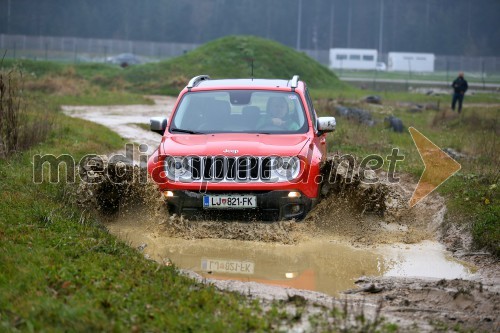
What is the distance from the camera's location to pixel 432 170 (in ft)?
49.2

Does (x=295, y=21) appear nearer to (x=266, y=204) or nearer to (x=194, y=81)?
(x=194, y=81)

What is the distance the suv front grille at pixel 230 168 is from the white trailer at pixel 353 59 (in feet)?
261

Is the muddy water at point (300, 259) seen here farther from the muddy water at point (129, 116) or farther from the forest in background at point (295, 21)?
the forest in background at point (295, 21)

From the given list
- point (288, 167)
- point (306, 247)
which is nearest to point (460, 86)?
point (288, 167)

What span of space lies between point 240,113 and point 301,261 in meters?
2.72

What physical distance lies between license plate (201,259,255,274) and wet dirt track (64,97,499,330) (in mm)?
11

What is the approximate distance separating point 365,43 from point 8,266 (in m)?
101

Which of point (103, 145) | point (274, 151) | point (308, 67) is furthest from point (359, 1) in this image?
point (274, 151)

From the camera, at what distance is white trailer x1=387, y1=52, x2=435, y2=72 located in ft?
290

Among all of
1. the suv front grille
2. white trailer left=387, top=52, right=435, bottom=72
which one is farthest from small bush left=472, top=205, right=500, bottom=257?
white trailer left=387, top=52, right=435, bottom=72

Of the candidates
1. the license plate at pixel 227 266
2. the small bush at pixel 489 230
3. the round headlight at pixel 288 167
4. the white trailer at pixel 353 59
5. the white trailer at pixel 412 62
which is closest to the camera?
the license plate at pixel 227 266

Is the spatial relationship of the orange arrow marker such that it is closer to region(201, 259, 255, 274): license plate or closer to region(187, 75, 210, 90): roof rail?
region(187, 75, 210, 90): roof rail

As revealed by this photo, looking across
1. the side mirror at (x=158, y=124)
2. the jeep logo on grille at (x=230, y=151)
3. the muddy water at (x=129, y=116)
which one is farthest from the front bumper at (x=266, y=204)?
the muddy water at (x=129, y=116)

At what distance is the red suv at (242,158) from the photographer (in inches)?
389
